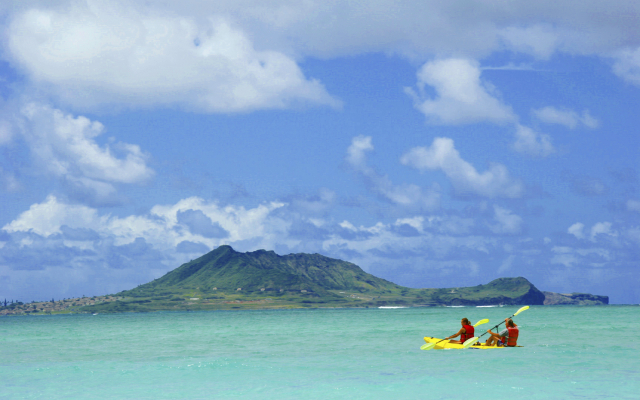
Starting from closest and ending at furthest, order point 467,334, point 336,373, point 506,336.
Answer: point 336,373, point 467,334, point 506,336

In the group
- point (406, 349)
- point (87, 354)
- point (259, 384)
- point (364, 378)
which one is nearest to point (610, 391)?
point (364, 378)

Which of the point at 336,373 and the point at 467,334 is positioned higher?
the point at 467,334

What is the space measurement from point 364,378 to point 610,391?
13.9 metres

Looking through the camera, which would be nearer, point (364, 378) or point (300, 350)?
point (364, 378)

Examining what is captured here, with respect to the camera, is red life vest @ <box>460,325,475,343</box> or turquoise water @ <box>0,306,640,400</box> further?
red life vest @ <box>460,325,475,343</box>

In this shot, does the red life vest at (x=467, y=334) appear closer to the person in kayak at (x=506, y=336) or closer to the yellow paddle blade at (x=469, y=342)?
the yellow paddle blade at (x=469, y=342)

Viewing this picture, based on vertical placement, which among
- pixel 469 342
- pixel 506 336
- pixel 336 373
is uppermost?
pixel 506 336

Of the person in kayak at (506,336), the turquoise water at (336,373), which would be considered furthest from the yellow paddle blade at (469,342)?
the person in kayak at (506,336)

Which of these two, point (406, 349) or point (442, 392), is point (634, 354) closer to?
point (406, 349)

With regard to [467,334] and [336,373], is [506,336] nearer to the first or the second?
[467,334]

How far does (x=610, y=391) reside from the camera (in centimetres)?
3241

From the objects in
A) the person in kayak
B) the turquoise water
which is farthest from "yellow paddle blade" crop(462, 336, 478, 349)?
the person in kayak

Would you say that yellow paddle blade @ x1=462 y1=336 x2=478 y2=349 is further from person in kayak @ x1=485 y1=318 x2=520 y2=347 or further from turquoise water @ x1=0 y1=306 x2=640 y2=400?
person in kayak @ x1=485 y1=318 x2=520 y2=347

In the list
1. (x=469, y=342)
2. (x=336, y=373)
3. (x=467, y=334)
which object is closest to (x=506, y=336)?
(x=467, y=334)
